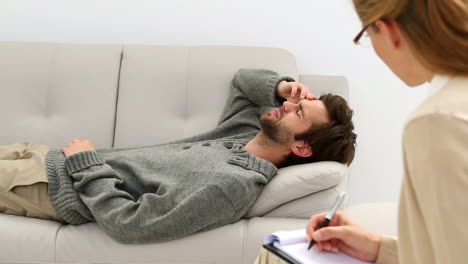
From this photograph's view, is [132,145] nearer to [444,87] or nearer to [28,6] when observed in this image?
[28,6]

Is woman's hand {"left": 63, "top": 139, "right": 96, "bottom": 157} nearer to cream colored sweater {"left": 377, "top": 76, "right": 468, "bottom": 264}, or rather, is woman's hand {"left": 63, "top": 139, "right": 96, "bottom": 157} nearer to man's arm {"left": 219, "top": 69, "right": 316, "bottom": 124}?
man's arm {"left": 219, "top": 69, "right": 316, "bottom": 124}

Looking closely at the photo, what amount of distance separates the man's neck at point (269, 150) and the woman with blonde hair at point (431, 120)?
3.97 feet

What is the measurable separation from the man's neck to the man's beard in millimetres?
23

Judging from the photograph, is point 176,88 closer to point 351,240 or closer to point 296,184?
point 296,184

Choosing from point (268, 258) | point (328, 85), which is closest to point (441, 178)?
point (268, 258)

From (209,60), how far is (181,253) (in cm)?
95

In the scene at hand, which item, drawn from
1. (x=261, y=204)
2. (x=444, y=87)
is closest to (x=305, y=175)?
(x=261, y=204)

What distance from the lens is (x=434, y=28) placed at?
2.87 ft

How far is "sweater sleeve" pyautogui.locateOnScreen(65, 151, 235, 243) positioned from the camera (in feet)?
6.24

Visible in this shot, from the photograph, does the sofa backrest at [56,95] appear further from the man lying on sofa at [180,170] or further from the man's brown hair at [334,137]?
the man's brown hair at [334,137]

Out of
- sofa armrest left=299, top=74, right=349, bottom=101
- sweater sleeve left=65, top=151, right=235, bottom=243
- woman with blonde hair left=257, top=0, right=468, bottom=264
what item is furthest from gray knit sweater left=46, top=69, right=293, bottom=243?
woman with blonde hair left=257, top=0, right=468, bottom=264

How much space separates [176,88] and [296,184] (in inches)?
31.0

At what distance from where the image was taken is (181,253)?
1.90 m

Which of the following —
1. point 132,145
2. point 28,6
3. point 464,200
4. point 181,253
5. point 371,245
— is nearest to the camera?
point 464,200
